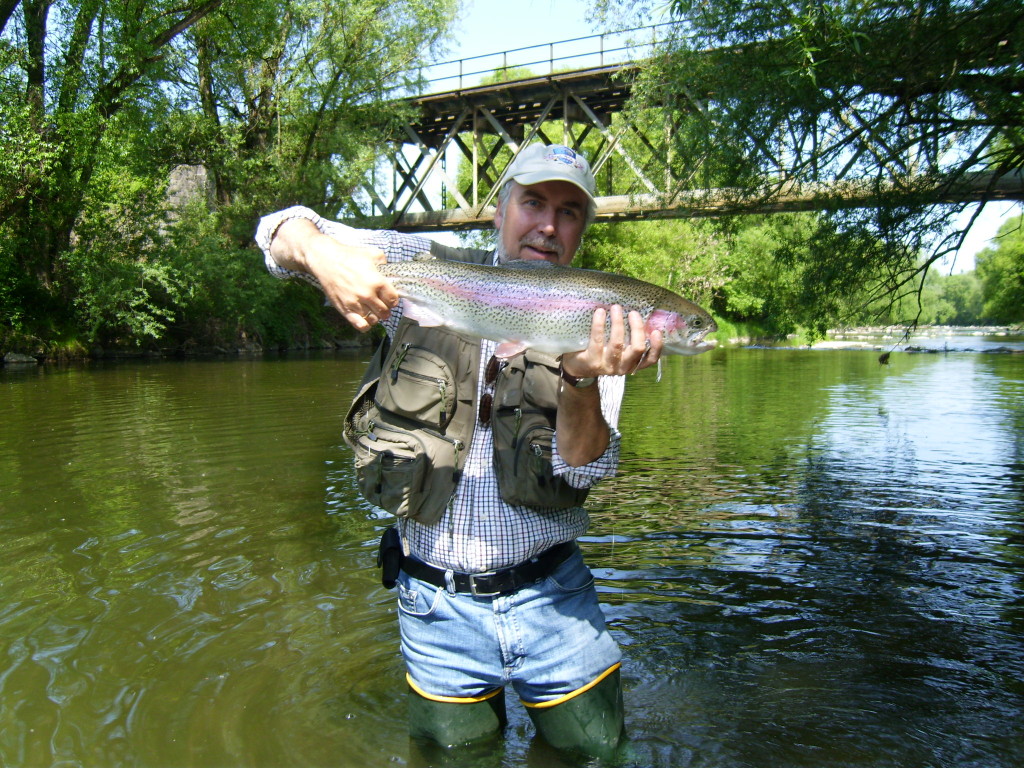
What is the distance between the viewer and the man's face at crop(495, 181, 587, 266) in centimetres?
282

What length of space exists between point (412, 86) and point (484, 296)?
3010 cm

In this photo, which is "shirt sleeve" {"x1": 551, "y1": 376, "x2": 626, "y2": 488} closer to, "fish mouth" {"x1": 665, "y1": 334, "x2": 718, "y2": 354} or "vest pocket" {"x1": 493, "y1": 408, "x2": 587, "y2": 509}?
"vest pocket" {"x1": 493, "y1": 408, "x2": 587, "y2": 509}

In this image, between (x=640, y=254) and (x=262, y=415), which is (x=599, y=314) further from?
(x=640, y=254)

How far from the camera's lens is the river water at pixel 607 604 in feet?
12.8

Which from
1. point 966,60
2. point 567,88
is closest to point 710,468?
point 966,60

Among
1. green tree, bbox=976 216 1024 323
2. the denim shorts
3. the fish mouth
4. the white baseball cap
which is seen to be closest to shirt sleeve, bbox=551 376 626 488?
the fish mouth

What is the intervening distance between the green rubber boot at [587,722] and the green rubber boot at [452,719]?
189mm

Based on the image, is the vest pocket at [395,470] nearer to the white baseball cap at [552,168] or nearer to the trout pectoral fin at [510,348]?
the trout pectoral fin at [510,348]

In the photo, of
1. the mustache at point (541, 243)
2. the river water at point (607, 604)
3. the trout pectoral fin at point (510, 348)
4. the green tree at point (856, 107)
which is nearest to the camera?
the trout pectoral fin at point (510, 348)

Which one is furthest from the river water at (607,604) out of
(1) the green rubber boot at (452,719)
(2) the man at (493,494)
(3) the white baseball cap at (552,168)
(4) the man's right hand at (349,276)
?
(3) the white baseball cap at (552,168)

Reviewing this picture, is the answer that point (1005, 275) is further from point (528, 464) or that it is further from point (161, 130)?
point (528, 464)

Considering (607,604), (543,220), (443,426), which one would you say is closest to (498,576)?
(443,426)

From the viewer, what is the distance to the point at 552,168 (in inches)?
108

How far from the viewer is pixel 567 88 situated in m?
27.9
